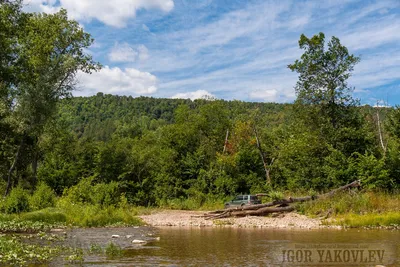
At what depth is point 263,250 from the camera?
14.1 m

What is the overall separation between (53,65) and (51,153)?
12.7 meters

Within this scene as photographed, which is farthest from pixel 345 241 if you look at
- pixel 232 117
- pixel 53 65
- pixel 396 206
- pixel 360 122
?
pixel 232 117

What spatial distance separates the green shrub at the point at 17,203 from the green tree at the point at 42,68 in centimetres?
770

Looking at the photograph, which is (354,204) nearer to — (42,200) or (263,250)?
(263,250)

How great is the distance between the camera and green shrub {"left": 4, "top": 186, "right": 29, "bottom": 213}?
2278cm

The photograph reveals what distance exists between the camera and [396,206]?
24922 mm

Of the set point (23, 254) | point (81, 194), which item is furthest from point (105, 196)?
point (23, 254)

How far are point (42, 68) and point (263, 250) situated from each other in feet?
86.4

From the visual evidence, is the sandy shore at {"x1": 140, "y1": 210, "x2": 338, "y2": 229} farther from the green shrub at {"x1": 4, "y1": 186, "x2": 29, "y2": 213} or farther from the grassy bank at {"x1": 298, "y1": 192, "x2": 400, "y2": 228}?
the green shrub at {"x1": 4, "y1": 186, "x2": 29, "y2": 213}

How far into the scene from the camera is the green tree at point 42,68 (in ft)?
99.7

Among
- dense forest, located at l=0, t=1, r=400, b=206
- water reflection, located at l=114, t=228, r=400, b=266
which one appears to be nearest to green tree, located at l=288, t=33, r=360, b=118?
dense forest, located at l=0, t=1, r=400, b=206

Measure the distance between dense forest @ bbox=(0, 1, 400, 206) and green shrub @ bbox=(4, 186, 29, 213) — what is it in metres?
5.26

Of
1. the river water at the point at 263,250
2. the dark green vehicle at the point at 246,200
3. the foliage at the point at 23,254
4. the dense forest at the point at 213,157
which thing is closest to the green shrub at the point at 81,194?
the dense forest at the point at 213,157

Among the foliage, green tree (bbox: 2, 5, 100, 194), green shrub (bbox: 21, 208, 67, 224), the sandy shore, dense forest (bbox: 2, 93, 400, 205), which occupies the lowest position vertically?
the sandy shore
